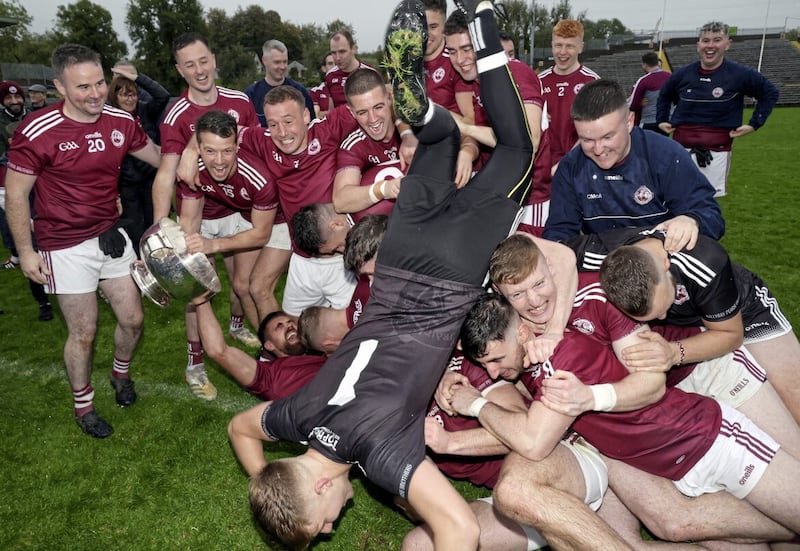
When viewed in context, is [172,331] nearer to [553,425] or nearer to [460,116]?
[460,116]

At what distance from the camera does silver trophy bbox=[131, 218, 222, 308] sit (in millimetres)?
3953

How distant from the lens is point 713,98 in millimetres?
7852

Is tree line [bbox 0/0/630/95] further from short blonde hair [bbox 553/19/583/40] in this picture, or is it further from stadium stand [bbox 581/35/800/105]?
short blonde hair [bbox 553/19/583/40]

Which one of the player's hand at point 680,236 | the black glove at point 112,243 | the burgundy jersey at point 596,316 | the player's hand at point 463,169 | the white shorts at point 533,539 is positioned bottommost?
the white shorts at point 533,539

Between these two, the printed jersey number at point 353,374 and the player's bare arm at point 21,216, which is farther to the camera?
the player's bare arm at point 21,216

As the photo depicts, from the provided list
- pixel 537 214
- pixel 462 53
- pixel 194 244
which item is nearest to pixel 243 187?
pixel 194 244

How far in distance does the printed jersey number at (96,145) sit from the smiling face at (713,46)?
701 centimetres

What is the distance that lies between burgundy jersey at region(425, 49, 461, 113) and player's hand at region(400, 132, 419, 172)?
125cm

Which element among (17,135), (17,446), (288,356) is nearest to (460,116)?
(288,356)

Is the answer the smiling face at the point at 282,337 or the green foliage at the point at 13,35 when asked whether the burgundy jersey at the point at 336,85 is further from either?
the green foliage at the point at 13,35

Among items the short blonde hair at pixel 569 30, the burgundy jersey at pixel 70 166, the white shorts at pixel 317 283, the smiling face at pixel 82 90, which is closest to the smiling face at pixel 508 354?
the white shorts at pixel 317 283

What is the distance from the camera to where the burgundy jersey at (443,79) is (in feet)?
18.6

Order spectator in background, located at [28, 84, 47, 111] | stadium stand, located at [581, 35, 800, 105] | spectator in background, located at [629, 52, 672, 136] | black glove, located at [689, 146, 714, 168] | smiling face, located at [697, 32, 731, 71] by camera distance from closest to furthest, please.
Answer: smiling face, located at [697, 32, 731, 71] < black glove, located at [689, 146, 714, 168] < spectator in background, located at [629, 52, 672, 136] < spectator in background, located at [28, 84, 47, 111] < stadium stand, located at [581, 35, 800, 105]

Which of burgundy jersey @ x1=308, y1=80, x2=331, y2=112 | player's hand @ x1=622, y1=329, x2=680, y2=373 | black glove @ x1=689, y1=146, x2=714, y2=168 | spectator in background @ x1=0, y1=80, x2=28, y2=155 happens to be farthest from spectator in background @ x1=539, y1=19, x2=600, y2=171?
spectator in background @ x1=0, y1=80, x2=28, y2=155
